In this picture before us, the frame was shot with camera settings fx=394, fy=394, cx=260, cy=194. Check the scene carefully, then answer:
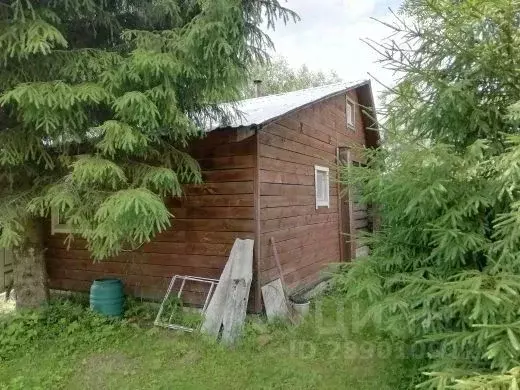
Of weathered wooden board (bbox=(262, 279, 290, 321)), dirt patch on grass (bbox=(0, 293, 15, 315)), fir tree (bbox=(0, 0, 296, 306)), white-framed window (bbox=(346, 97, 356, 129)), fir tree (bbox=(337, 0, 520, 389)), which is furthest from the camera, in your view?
Answer: white-framed window (bbox=(346, 97, 356, 129))

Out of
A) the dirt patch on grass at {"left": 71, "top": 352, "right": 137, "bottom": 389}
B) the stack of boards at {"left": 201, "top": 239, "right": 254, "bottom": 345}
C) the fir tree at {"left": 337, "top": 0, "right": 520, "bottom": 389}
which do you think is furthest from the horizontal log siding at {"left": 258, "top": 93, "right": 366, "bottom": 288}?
the fir tree at {"left": 337, "top": 0, "right": 520, "bottom": 389}

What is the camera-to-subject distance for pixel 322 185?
7.65 m

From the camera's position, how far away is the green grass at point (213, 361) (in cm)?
361

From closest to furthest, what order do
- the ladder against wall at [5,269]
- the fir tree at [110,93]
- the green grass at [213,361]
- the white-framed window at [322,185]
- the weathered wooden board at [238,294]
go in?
the fir tree at [110,93] → the green grass at [213,361] → the weathered wooden board at [238,294] → the ladder against wall at [5,269] → the white-framed window at [322,185]

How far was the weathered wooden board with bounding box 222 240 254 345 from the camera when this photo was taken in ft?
14.5

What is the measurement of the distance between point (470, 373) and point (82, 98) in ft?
11.5

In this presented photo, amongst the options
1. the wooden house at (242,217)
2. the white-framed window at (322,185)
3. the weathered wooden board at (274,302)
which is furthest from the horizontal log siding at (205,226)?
the white-framed window at (322,185)

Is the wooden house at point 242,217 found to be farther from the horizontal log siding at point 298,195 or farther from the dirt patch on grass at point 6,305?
the dirt patch on grass at point 6,305

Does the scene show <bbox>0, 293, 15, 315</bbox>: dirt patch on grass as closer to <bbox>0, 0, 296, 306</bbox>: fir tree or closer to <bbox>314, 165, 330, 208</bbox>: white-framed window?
<bbox>0, 0, 296, 306</bbox>: fir tree

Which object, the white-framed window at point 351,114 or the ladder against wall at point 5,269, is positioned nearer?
the ladder against wall at point 5,269

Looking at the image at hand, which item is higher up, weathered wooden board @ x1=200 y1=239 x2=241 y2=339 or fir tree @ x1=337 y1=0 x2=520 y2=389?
fir tree @ x1=337 y1=0 x2=520 y2=389

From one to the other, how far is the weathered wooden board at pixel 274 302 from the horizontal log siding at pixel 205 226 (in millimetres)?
671

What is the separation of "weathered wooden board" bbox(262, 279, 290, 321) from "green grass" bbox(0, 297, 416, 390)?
7.4 inches

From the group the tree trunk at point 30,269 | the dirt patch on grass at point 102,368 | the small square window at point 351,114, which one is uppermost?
the small square window at point 351,114
